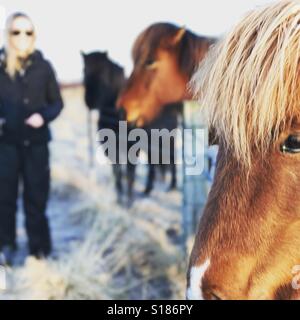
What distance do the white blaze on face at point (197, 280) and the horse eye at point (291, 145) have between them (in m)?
0.35

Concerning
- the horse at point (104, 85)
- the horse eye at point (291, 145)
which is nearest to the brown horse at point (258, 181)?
the horse eye at point (291, 145)

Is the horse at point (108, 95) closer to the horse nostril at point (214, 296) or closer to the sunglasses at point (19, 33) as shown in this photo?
→ the sunglasses at point (19, 33)

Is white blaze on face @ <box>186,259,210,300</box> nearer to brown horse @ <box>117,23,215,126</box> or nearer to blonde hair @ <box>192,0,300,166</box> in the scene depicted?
blonde hair @ <box>192,0,300,166</box>

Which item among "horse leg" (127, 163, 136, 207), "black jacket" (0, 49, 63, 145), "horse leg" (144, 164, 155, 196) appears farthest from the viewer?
"horse leg" (144, 164, 155, 196)

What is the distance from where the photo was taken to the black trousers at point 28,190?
3812 mm

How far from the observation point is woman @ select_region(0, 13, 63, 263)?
3.63m

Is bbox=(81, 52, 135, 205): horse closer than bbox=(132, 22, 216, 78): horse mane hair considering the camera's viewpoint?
No

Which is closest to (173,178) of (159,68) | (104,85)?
(104,85)

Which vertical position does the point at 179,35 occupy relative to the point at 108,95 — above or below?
above

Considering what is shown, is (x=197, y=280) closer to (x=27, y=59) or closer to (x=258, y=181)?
(x=258, y=181)

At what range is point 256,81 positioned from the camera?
4.41ft

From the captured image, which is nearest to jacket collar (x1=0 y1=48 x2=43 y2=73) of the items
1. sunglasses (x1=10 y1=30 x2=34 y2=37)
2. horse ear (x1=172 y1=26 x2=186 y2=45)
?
sunglasses (x1=10 y1=30 x2=34 y2=37)

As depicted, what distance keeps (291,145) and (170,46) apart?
3149mm

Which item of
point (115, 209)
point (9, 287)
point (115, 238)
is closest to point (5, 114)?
point (9, 287)
